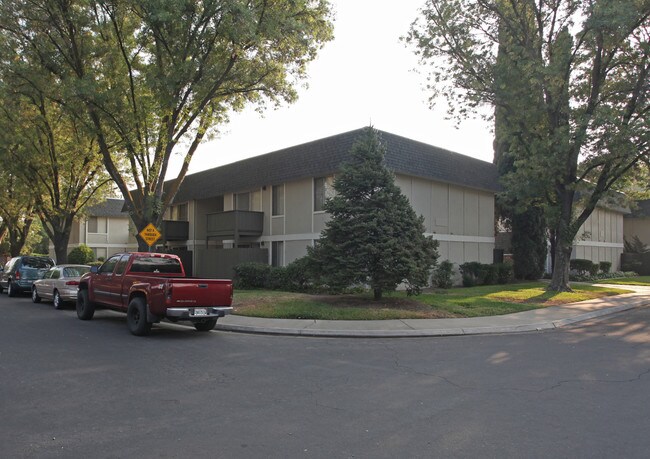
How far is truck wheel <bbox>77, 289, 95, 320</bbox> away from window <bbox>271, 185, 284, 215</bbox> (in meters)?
12.5

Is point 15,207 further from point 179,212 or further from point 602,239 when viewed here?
point 602,239

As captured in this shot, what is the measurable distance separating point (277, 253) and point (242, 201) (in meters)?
4.50

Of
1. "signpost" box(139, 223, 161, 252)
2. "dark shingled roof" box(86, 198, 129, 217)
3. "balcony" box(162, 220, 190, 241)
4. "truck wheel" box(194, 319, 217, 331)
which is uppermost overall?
"dark shingled roof" box(86, 198, 129, 217)

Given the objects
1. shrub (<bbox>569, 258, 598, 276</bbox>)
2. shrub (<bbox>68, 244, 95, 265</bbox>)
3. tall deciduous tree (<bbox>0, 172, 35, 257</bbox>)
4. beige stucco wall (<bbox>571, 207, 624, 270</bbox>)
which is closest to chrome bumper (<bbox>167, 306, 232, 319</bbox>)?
tall deciduous tree (<bbox>0, 172, 35, 257</bbox>)

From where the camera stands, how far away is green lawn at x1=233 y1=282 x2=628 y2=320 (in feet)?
44.8

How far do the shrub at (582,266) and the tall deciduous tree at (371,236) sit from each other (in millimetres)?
21851

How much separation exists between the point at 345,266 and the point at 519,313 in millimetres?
5319

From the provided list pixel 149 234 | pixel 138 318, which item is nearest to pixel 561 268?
pixel 149 234

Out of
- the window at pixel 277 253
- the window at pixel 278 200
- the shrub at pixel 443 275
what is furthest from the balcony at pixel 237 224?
the shrub at pixel 443 275

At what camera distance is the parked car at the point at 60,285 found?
16.6 m

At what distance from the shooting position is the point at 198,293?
10.9 meters

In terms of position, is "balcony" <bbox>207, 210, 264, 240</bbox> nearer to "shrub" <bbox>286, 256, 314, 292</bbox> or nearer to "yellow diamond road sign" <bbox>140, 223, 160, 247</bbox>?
"shrub" <bbox>286, 256, 314, 292</bbox>

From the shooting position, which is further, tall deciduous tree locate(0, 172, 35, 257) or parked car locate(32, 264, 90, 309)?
tall deciduous tree locate(0, 172, 35, 257)

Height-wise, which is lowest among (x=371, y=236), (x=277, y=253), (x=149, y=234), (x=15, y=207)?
(x=277, y=253)
